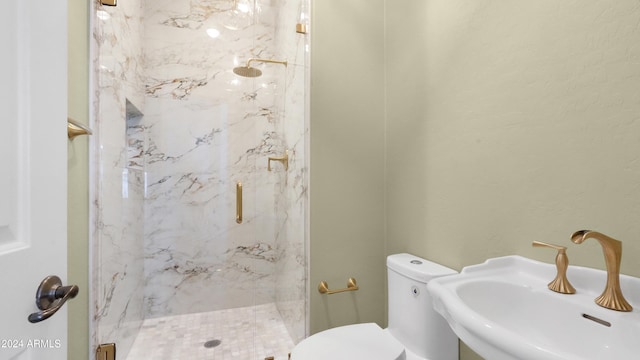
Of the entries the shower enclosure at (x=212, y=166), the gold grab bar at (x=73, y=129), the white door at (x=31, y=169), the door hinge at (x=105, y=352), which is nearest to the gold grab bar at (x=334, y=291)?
the shower enclosure at (x=212, y=166)

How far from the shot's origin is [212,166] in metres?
2.49

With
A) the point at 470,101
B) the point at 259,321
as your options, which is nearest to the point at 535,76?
the point at 470,101

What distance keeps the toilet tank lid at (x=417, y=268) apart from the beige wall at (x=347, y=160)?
1.02ft

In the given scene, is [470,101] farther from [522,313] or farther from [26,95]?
[26,95]

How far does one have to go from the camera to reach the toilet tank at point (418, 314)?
123cm

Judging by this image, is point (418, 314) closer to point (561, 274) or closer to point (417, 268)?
point (417, 268)

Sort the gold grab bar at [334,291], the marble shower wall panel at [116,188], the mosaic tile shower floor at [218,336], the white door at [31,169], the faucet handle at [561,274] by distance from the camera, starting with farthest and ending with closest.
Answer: the mosaic tile shower floor at [218,336] < the gold grab bar at [334,291] < the marble shower wall panel at [116,188] < the faucet handle at [561,274] < the white door at [31,169]

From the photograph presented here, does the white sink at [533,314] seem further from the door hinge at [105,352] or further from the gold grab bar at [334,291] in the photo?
the door hinge at [105,352]

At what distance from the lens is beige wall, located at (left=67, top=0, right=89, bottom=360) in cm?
106

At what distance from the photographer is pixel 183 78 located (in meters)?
2.42

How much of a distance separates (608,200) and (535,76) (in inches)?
18.1

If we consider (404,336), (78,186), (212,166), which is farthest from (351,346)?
(212,166)

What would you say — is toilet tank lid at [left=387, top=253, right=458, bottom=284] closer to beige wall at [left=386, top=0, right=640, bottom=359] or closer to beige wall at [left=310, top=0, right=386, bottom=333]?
beige wall at [left=386, top=0, right=640, bottom=359]

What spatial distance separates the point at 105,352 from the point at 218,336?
0.88m
